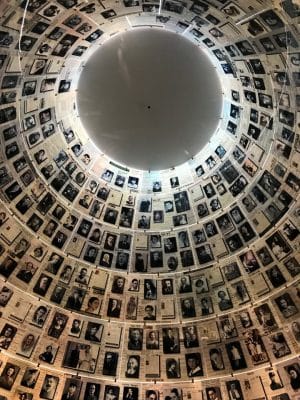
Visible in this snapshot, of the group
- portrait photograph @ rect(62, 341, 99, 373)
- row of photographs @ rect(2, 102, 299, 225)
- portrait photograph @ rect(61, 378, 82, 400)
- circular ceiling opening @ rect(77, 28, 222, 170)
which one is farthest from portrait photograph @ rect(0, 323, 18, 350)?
circular ceiling opening @ rect(77, 28, 222, 170)

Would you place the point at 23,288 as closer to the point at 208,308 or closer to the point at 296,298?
the point at 208,308

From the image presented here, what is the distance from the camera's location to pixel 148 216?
820 inches

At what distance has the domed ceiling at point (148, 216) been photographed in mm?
17625

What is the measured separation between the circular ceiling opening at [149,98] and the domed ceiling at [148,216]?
2.0 inches

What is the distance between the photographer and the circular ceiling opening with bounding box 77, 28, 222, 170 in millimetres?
18438

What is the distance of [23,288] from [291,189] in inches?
378

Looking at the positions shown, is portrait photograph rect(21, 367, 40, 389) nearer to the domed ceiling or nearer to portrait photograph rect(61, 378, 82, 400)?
the domed ceiling

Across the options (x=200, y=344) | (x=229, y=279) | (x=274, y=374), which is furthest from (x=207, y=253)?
(x=274, y=374)

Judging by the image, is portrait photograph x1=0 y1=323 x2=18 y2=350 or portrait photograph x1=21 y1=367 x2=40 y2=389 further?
portrait photograph x1=21 y1=367 x2=40 y2=389

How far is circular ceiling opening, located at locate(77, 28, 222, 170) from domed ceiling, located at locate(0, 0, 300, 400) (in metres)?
0.05

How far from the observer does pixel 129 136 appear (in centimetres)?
2045

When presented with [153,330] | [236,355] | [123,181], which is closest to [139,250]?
[123,181]

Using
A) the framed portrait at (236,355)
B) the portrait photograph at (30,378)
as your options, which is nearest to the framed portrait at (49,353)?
the portrait photograph at (30,378)

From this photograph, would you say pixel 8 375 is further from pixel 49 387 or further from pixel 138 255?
pixel 138 255
